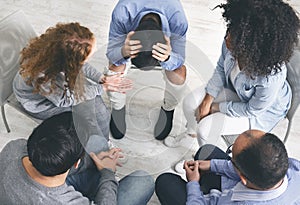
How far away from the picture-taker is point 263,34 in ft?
4.33

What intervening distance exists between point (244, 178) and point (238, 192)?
45 mm

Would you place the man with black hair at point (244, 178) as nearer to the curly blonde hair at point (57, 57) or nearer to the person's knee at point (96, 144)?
the person's knee at point (96, 144)

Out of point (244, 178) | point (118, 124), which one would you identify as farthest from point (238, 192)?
point (118, 124)

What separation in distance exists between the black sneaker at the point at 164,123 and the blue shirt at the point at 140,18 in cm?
27

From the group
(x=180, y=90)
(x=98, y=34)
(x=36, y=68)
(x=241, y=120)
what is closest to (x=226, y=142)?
(x=241, y=120)

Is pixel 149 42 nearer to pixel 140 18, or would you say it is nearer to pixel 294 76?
pixel 140 18

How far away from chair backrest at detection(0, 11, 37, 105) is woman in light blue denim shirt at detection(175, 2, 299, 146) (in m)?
0.59

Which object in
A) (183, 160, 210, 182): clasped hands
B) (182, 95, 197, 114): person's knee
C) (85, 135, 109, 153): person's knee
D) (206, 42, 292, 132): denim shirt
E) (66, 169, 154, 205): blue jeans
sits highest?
(206, 42, 292, 132): denim shirt

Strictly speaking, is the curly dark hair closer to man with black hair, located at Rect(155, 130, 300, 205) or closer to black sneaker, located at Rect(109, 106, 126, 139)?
man with black hair, located at Rect(155, 130, 300, 205)

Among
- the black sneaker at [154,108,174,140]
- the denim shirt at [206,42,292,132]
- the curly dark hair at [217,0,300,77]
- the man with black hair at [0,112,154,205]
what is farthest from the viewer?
the black sneaker at [154,108,174,140]

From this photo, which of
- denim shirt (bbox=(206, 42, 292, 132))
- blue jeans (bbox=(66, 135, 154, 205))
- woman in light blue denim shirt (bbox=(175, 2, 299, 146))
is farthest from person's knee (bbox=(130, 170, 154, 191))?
denim shirt (bbox=(206, 42, 292, 132))

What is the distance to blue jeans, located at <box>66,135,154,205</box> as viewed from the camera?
55.9 inches

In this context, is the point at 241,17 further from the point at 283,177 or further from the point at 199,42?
the point at 199,42

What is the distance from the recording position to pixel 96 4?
2.28 metres
